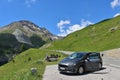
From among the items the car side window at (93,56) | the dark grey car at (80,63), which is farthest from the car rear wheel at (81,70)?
the car side window at (93,56)

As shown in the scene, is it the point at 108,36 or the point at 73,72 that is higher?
the point at 108,36

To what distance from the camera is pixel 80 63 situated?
2697 centimetres

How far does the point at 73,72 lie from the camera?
86.5 ft

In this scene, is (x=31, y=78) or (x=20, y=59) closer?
(x=31, y=78)

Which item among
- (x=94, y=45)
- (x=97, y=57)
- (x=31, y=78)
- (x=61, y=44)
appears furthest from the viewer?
(x=61, y=44)

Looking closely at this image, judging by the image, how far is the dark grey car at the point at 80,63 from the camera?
26391mm

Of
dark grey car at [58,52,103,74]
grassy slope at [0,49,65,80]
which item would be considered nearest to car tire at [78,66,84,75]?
dark grey car at [58,52,103,74]

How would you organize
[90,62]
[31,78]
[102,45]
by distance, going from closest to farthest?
[31,78] < [90,62] < [102,45]

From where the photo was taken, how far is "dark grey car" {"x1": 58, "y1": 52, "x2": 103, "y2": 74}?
2639 cm

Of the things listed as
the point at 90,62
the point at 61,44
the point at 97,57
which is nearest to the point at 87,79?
the point at 90,62

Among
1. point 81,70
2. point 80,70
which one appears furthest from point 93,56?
point 80,70

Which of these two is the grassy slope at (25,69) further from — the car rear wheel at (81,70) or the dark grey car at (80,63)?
the car rear wheel at (81,70)

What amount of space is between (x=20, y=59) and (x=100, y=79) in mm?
73397

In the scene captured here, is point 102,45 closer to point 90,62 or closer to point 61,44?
point 61,44
